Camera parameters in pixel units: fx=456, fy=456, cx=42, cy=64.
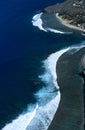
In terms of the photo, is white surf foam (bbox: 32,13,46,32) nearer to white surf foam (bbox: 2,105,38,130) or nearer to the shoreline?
the shoreline

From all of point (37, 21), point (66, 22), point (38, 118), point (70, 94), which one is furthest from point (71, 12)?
point (38, 118)

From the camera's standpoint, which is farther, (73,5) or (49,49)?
(73,5)

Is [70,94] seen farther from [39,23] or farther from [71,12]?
[71,12]

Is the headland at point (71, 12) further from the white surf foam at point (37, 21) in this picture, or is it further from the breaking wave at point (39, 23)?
the white surf foam at point (37, 21)

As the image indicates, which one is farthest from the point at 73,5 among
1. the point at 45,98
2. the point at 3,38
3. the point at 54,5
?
the point at 45,98

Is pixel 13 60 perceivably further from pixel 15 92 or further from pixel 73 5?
pixel 73 5

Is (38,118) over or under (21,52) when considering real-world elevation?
over
